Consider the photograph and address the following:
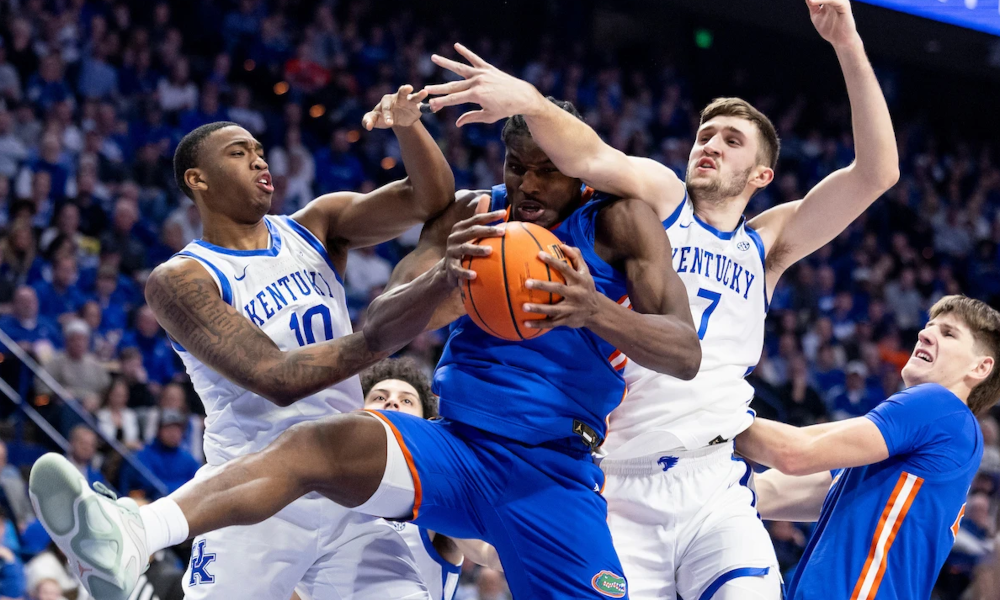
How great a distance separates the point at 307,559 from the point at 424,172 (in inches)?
55.6

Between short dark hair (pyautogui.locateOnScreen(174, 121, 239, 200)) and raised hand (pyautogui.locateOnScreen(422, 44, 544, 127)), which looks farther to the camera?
short dark hair (pyautogui.locateOnScreen(174, 121, 239, 200))

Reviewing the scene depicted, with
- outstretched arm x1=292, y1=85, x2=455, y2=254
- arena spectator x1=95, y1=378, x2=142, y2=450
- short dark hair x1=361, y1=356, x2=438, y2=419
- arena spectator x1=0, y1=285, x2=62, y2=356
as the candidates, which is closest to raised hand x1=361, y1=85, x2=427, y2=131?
outstretched arm x1=292, y1=85, x2=455, y2=254

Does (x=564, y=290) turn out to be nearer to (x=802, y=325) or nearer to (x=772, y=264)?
(x=772, y=264)

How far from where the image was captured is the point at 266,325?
12.3 feet

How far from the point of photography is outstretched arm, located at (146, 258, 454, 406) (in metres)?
3.14

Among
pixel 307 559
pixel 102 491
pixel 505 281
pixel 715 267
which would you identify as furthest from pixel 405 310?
pixel 715 267

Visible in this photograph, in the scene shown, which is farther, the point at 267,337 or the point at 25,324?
the point at 25,324

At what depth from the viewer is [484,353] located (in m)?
3.37

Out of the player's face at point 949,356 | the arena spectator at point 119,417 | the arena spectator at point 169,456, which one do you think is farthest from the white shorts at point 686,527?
the arena spectator at point 119,417

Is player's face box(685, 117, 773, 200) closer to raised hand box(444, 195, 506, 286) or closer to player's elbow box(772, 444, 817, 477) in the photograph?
player's elbow box(772, 444, 817, 477)

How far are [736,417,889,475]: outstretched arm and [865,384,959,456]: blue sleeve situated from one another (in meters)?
0.04

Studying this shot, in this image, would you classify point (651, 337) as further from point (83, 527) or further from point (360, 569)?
point (83, 527)

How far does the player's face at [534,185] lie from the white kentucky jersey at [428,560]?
1.48 metres

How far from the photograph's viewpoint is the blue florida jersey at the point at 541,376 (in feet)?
10.8
